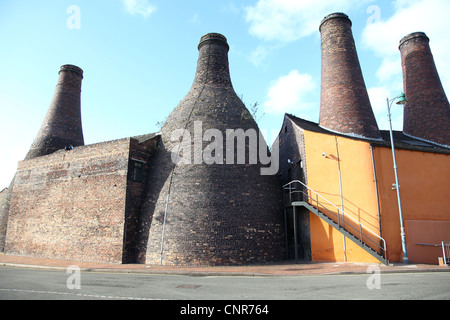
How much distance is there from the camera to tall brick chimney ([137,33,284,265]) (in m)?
12.8

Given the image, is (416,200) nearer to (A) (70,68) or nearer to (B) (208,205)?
(B) (208,205)

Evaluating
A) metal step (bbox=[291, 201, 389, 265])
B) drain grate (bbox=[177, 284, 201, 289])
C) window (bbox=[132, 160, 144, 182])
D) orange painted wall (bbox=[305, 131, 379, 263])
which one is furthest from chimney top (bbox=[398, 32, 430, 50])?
drain grate (bbox=[177, 284, 201, 289])

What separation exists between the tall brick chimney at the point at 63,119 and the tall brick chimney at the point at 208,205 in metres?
10.5

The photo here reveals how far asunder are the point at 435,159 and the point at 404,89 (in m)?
10.2

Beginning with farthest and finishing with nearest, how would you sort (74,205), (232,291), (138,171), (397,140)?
(397,140) < (74,205) < (138,171) < (232,291)

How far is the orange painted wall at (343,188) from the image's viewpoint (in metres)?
12.5

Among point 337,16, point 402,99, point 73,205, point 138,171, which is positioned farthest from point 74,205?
point 337,16

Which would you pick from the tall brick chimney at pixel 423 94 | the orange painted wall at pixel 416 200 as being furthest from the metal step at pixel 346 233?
the tall brick chimney at pixel 423 94

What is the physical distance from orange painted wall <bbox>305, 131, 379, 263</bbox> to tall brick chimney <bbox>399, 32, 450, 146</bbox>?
33.2 feet

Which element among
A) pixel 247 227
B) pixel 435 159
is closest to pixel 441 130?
pixel 435 159

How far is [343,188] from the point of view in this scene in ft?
43.7

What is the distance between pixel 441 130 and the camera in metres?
19.5

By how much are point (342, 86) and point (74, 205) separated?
16662 millimetres

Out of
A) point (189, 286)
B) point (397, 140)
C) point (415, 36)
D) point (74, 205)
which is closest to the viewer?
point (189, 286)
